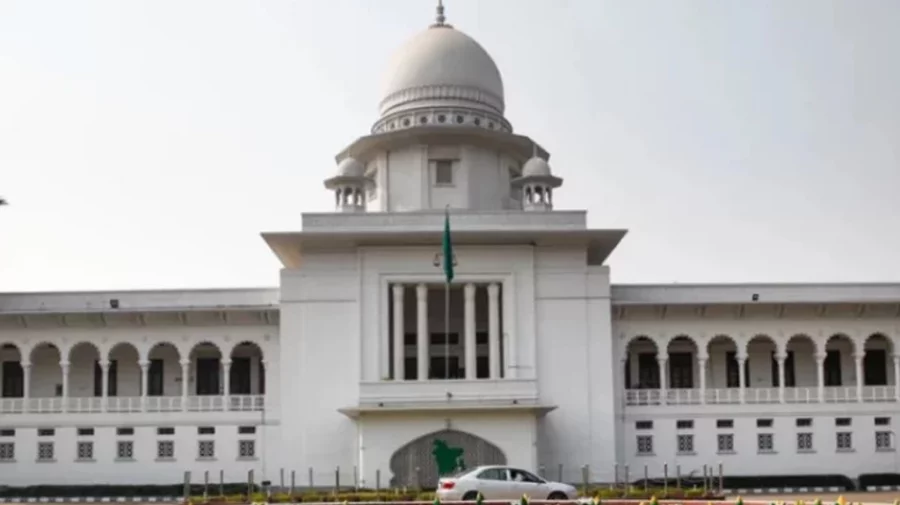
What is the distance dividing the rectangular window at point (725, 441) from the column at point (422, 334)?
11.3 m

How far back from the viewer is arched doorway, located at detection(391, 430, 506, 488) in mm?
39406

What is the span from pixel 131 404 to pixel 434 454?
1196 centimetres

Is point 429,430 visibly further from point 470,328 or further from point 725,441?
point 725,441

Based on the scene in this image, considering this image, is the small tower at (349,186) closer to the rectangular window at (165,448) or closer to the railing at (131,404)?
the railing at (131,404)

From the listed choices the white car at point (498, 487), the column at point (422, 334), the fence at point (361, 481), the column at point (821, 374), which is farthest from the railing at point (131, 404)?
the column at point (821, 374)

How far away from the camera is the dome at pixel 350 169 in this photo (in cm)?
4503

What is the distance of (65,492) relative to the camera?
40.4 m

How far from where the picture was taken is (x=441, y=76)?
48.1 metres

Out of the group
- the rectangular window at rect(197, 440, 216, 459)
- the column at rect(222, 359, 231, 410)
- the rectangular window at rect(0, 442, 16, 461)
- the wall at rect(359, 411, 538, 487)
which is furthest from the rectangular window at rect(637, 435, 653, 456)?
the rectangular window at rect(0, 442, 16, 461)

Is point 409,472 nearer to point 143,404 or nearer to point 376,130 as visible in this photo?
point 143,404

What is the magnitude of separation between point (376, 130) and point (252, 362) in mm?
10850

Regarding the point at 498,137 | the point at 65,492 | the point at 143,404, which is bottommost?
the point at 65,492

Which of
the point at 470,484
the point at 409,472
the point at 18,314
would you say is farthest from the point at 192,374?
the point at 470,484

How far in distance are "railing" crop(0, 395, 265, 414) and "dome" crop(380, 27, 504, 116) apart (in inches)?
532
